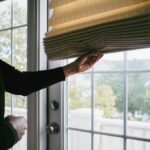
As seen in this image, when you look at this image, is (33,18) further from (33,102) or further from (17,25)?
(33,102)

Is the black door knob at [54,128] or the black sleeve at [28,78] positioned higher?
the black sleeve at [28,78]

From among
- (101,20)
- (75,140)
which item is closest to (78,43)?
(101,20)

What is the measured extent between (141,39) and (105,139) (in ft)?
1.85

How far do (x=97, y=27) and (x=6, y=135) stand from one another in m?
0.54

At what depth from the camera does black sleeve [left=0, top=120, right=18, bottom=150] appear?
1.04 meters

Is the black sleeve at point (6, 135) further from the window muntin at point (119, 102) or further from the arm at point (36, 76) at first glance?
the window muntin at point (119, 102)

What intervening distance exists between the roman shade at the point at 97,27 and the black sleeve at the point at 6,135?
16.0 inches

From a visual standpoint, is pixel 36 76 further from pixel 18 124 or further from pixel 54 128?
pixel 54 128

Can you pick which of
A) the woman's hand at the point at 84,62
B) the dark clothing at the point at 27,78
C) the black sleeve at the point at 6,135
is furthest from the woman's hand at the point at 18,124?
the woman's hand at the point at 84,62

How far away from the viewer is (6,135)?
1047mm

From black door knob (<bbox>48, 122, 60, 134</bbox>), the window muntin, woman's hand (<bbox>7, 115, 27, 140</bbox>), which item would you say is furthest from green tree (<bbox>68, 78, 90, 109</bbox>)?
woman's hand (<bbox>7, 115, 27, 140</bbox>)

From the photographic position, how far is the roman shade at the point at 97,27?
0.98 metres

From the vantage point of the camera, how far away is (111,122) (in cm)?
130

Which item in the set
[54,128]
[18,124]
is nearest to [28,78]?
[18,124]
